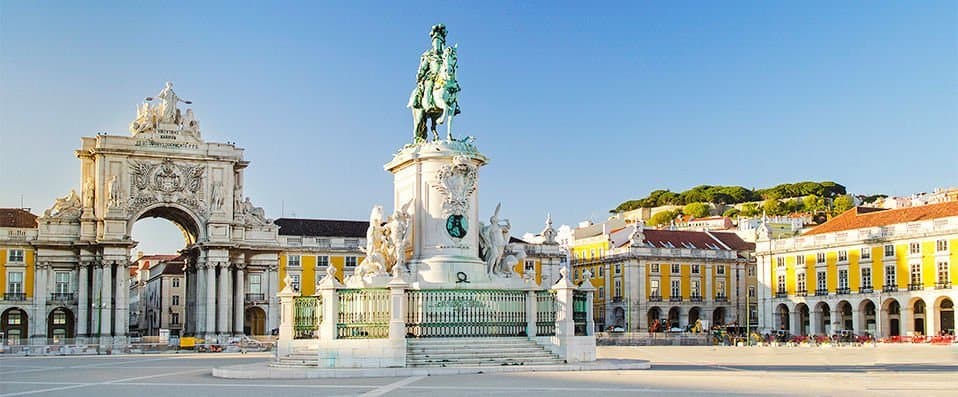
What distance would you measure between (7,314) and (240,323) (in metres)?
12.9

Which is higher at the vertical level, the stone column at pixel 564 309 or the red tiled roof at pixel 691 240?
the red tiled roof at pixel 691 240

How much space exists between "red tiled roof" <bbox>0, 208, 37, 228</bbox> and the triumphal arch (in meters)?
2.19

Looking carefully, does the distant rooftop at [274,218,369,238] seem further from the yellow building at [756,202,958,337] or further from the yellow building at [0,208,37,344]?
the yellow building at [756,202,958,337]

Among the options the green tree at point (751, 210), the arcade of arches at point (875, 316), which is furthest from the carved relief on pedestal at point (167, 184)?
the green tree at point (751, 210)

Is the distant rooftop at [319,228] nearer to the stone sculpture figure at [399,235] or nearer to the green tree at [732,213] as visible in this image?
the stone sculpture figure at [399,235]

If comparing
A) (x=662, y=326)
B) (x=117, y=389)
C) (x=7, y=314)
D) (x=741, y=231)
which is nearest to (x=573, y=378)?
(x=117, y=389)

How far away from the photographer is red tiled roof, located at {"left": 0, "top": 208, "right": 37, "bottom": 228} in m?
66.1

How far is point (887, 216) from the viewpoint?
6944 cm

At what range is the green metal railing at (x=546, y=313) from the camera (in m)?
25.0

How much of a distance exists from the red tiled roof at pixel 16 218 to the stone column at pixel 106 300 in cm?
590

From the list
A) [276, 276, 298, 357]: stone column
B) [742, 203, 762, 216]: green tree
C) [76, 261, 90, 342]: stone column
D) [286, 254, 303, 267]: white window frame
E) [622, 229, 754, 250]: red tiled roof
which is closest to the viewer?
[276, 276, 298, 357]: stone column

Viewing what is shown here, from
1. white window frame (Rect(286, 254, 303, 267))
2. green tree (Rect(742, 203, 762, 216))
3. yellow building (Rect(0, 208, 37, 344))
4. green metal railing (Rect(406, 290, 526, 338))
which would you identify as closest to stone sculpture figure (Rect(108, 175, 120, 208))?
yellow building (Rect(0, 208, 37, 344))

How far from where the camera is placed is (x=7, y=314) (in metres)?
66.2

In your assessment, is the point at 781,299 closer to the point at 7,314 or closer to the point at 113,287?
the point at 113,287
